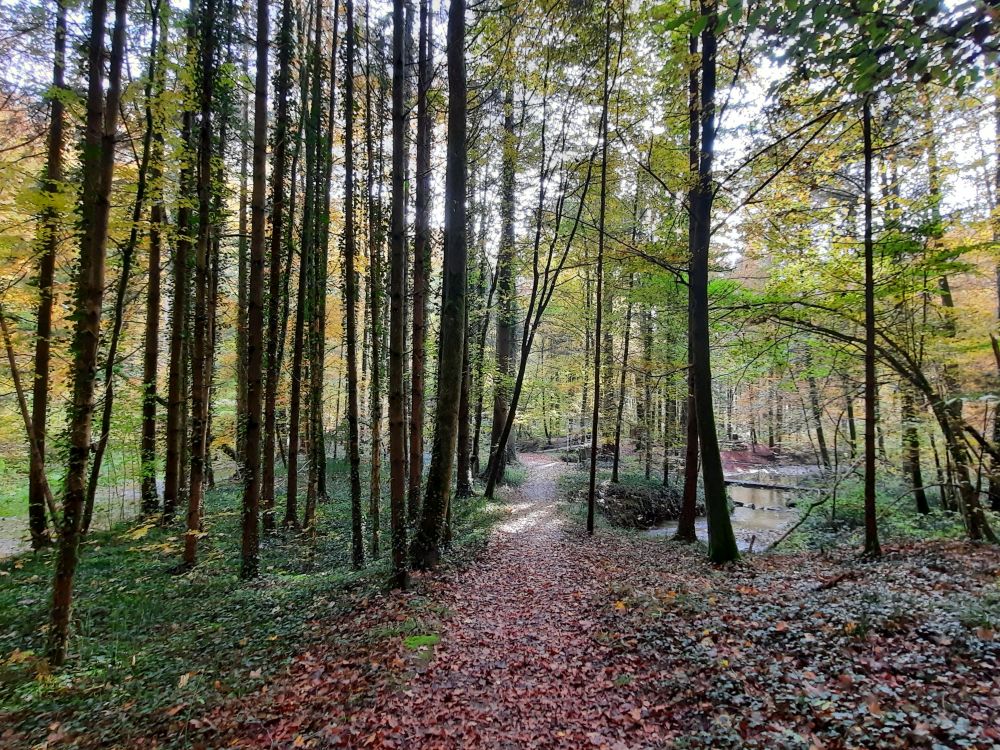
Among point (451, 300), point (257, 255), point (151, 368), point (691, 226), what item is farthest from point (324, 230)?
point (691, 226)

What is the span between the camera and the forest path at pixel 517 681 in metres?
3.76

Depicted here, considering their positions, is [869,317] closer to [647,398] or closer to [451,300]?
[451,300]

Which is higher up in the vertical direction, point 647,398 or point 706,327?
point 706,327

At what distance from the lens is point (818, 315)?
29.3 feet

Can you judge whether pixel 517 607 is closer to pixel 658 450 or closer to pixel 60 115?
pixel 60 115

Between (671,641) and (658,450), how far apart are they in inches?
614

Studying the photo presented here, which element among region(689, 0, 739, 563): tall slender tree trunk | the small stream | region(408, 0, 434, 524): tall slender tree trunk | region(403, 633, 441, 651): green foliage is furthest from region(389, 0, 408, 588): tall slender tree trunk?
the small stream

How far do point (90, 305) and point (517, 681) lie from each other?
19.1ft

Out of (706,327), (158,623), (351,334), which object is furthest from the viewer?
(706,327)

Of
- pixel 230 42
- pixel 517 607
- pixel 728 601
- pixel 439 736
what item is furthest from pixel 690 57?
pixel 439 736

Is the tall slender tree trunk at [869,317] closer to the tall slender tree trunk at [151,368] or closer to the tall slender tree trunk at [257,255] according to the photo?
the tall slender tree trunk at [257,255]

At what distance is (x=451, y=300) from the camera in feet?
23.4

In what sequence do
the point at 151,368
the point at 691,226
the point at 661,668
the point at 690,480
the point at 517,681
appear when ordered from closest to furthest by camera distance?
the point at 661,668, the point at 517,681, the point at 691,226, the point at 690,480, the point at 151,368

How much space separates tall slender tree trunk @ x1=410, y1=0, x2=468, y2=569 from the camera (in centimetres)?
699
